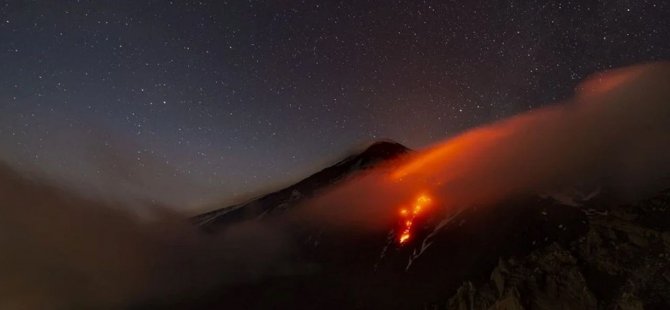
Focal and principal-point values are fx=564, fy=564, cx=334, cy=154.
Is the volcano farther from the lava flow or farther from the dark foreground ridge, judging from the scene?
the dark foreground ridge

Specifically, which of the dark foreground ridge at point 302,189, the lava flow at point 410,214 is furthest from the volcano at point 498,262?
the dark foreground ridge at point 302,189

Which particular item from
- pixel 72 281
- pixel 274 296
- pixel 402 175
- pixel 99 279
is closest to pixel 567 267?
pixel 274 296

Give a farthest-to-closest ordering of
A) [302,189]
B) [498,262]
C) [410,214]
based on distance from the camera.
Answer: [302,189] < [410,214] < [498,262]

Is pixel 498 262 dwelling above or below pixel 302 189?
below

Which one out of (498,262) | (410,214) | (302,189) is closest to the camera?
(498,262)

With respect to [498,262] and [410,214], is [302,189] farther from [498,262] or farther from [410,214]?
[498,262]

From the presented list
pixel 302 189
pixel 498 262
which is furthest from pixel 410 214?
pixel 302 189
